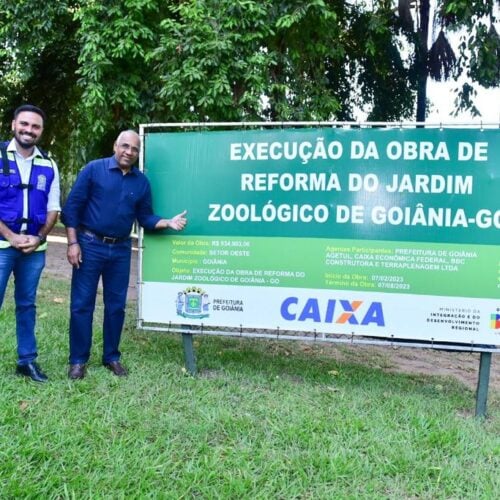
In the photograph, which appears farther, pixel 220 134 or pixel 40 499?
pixel 220 134

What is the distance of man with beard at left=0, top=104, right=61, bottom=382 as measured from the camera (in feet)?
11.7

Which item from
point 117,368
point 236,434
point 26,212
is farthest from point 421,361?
point 26,212

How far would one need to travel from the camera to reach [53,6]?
8.33 meters

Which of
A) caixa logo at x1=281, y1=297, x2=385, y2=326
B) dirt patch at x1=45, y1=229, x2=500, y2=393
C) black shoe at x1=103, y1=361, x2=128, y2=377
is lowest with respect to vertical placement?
dirt patch at x1=45, y1=229, x2=500, y2=393

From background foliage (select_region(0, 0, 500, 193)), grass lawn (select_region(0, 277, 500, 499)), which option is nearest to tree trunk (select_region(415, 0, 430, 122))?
background foliage (select_region(0, 0, 500, 193))

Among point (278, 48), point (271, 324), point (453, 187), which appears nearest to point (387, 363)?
point (271, 324)

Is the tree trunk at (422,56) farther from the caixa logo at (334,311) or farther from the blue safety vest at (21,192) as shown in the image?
the blue safety vest at (21,192)

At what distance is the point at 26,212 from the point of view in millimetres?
3617

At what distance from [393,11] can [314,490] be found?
31.2 ft

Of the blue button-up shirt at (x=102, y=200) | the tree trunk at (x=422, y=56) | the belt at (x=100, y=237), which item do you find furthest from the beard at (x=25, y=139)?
the tree trunk at (x=422, y=56)

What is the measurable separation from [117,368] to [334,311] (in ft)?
5.49

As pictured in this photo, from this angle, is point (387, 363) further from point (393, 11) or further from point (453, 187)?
point (393, 11)

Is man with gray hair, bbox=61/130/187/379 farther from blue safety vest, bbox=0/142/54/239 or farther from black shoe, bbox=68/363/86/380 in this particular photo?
blue safety vest, bbox=0/142/54/239

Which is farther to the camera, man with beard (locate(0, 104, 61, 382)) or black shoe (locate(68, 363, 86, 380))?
black shoe (locate(68, 363, 86, 380))
